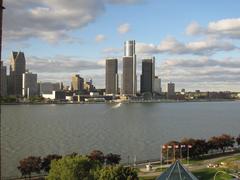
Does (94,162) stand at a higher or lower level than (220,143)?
higher

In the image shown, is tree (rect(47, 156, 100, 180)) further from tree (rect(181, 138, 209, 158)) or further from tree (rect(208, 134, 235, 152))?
tree (rect(208, 134, 235, 152))

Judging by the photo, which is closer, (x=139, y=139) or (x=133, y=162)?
(x=133, y=162)

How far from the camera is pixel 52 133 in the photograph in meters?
76.8

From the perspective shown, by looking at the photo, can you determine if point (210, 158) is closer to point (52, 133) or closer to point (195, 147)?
point (195, 147)

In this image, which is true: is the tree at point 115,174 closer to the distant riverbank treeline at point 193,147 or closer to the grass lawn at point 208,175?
the grass lawn at point 208,175

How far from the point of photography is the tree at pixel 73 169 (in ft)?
97.4

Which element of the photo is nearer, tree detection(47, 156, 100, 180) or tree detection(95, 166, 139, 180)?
tree detection(95, 166, 139, 180)

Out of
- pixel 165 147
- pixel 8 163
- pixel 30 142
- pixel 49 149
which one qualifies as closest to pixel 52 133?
pixel 30 142

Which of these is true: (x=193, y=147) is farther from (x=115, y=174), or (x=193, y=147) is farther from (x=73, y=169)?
(x=73, y=169)

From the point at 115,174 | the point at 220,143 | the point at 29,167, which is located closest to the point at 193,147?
the point at 220,143

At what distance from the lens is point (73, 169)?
2973 cm

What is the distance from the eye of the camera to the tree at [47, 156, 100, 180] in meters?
29.7

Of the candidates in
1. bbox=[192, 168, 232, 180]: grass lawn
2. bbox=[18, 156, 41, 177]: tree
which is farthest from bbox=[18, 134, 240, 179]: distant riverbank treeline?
bbox=[192, 168, 232, 180]: grass lawn

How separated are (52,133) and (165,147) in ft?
114
